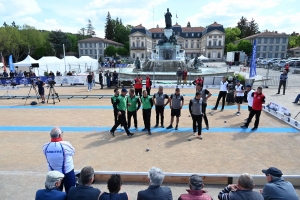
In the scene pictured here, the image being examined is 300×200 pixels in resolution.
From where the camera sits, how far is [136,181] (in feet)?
17.1

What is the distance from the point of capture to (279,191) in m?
3.15

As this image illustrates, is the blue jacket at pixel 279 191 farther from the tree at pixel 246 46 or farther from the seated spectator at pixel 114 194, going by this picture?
the tree at pixel 246 46

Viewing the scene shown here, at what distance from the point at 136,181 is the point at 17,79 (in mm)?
24000

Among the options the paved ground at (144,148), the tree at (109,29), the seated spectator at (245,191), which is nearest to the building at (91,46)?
the tree at (109,29)

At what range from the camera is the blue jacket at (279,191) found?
3102 mm

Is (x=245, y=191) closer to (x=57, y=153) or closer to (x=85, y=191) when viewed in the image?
(x=85, y=191)

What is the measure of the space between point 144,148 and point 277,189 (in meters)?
4.51

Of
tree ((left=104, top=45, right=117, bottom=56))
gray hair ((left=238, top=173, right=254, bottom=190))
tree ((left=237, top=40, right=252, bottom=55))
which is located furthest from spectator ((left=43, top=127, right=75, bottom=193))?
tree ((left=104, top=45, right=117, bottom=56))

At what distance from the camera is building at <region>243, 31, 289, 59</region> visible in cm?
7606

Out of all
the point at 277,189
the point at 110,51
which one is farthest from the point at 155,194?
the point at 110,51

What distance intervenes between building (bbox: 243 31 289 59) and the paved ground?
258 feet

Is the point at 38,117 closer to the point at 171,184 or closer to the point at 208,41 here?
the point at 171,184

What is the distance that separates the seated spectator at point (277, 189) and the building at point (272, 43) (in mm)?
84174

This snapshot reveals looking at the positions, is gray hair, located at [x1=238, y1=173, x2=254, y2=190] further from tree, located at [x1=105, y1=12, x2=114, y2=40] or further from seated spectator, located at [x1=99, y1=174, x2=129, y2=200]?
tree, located at [x1=105, y1=12, x2=114, y2=40]
